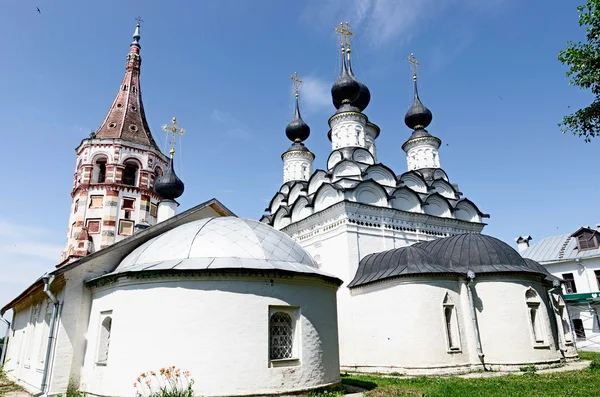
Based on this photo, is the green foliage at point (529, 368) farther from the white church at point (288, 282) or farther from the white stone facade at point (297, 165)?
the white stone facade at point (297, 165)

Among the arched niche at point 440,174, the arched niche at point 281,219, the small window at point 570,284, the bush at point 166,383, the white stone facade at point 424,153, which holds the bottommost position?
the bush at point 166,383

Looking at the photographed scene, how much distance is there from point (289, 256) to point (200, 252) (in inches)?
70.8

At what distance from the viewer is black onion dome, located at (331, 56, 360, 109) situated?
2006 centimetres

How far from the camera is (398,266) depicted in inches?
482

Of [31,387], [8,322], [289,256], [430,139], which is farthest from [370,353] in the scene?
[8,322]

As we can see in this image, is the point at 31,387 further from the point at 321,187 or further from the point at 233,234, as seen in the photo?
the point at 321,187

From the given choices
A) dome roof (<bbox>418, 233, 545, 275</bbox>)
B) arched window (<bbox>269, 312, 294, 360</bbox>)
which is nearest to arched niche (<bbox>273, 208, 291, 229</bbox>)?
dome roof (<bbox>418, 233, 545, 275</bbox>)

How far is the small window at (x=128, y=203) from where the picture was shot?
62.2 ft


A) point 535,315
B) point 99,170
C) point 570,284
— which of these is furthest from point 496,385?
point 99,170

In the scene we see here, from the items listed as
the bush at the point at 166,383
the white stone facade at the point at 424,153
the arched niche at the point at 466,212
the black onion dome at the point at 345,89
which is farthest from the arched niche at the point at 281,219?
the bush at the point at 166,383

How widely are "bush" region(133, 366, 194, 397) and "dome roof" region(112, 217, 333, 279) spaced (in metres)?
1.67

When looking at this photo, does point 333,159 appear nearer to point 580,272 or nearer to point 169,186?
point 169,186

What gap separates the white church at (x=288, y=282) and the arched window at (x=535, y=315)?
4 cm

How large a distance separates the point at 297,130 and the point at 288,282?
637 inches
